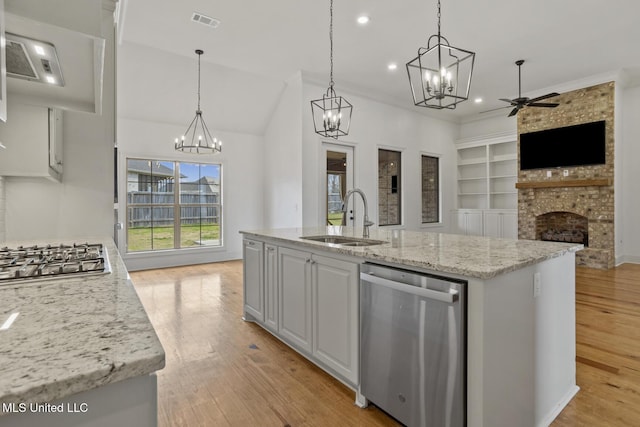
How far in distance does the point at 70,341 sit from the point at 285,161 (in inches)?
223

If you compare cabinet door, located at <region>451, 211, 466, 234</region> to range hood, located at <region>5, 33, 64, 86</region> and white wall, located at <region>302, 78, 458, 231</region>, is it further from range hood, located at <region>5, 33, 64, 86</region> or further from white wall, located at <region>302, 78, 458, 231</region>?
range hood, located at <region>5, 33, 64, 86</region>

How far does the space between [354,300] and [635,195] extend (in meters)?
6.88

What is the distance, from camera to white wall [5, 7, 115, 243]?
2.43 meters

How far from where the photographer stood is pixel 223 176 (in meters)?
6.78

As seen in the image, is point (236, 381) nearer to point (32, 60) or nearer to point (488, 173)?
point (32, 60)

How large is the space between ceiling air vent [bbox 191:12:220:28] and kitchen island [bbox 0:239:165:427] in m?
4.02

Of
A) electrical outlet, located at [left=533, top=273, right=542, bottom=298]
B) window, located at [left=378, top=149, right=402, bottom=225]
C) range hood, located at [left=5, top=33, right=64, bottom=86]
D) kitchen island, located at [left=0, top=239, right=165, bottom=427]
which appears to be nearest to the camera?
kitchen island, located at [left=0, top=239, right=165, bottom=427]

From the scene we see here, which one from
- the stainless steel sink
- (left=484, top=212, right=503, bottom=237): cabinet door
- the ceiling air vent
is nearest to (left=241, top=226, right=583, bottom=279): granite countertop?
the stainless steel sink

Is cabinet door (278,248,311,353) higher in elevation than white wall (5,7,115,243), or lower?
lower

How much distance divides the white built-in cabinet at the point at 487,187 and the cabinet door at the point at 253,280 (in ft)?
20.2

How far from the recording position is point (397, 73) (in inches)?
223

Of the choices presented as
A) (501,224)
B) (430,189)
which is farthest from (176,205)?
(501,224)

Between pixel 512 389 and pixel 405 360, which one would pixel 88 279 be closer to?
pixel 405 360

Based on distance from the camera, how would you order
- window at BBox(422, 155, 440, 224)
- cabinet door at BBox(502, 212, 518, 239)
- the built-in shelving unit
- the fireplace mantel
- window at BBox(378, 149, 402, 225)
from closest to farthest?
1. the fireplace mantel
2. window at BBox(378, 149, 402, 225)
3. cabinet door at BBox(502, 212, 518, 239)
4. the built-in shelving unit
5. window at BBox(422, 155, 440, 224)
